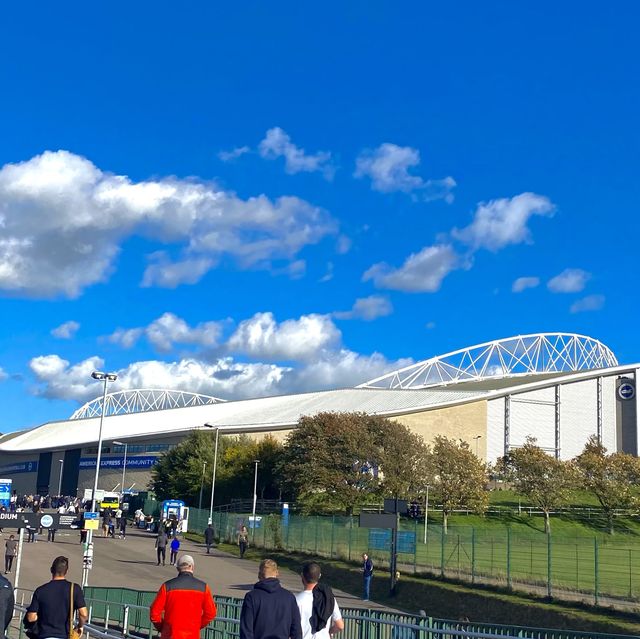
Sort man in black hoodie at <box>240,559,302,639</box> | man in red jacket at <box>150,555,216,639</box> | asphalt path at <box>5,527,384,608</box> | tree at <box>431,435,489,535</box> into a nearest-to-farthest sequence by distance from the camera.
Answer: man in black hoodie at <box>240,559,302,639</box>, man in red jacket at <box>150,555,216,639</box>, asphalt path at <box>5,527,384,608</box>, tree at <box>431,435,489,535</box>

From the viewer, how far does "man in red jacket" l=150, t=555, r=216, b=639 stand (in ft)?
26.2

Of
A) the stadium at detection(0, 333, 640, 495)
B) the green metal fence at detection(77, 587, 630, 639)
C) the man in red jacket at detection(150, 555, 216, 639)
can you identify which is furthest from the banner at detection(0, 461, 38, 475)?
the man in red jacket at detection(150, 555, 216, 639)

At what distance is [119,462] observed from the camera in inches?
4085

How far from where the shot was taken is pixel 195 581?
8180 millimetres

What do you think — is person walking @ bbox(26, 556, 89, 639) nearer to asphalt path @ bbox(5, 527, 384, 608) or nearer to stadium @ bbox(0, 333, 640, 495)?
asphalt path @ bbox(5, 527, 384, 608)

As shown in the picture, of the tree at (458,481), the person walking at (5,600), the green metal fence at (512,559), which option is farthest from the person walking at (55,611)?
the tree at (458,481)

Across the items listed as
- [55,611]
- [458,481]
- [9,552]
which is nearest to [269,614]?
[55,611]

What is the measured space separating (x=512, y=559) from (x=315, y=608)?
23612mm

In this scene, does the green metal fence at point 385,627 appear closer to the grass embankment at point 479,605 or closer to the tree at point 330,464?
the grass embankment at point 479,605

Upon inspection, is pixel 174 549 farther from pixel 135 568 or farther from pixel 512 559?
pixel 512 559

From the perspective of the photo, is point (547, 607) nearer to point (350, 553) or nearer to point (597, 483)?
point (350, 553)

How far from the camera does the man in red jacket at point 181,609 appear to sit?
26.2ft

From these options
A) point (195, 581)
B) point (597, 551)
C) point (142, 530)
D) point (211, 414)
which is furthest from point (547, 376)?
point (195, 581)

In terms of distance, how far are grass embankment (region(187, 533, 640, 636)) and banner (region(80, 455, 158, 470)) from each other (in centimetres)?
6587
